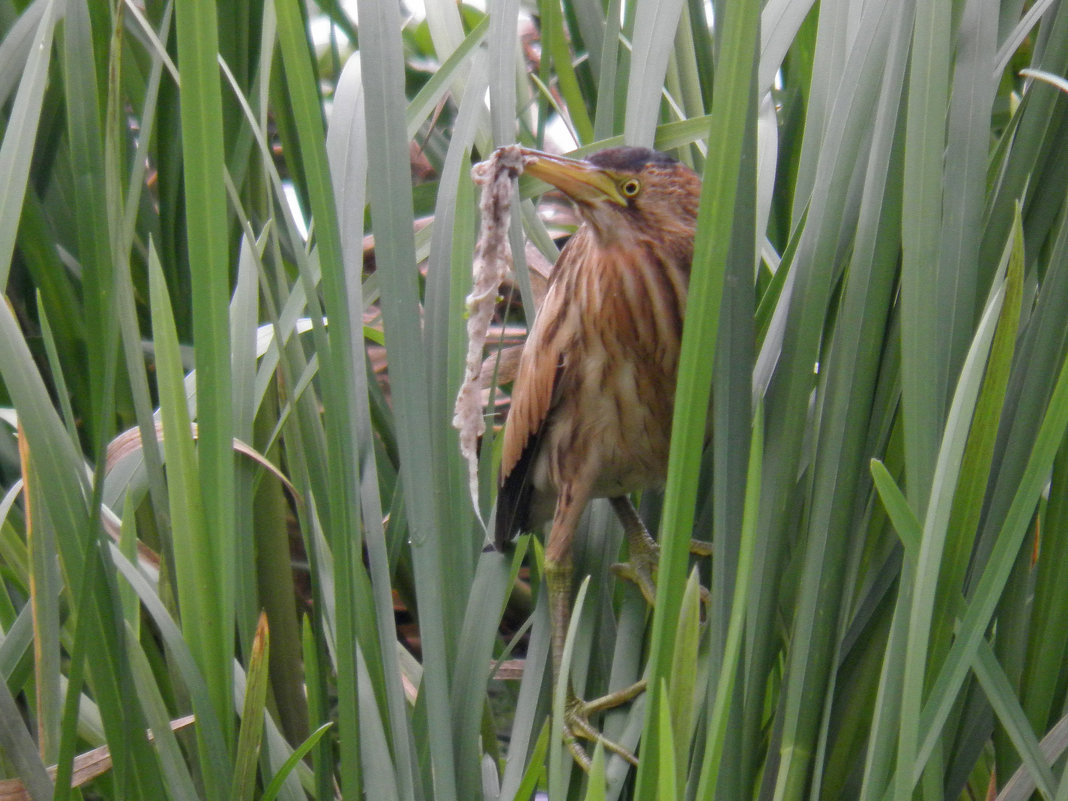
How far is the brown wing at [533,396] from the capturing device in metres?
1.15

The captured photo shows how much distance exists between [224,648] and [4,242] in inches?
15.0

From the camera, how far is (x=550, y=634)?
3.20 feet

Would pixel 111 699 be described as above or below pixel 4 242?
below

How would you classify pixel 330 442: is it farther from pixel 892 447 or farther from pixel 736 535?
pixel 892 447

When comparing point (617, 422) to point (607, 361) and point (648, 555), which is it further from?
point (648, 555)

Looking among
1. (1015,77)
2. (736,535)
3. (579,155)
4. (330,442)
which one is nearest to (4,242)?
(330,442)

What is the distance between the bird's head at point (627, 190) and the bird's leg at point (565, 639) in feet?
0.93

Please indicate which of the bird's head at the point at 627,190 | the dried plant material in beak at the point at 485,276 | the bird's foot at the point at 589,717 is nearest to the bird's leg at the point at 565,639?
the bird's foot at the point at 589,717

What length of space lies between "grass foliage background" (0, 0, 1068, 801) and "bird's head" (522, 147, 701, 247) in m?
0.03

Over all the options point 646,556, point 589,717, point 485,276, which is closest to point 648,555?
point 646,556

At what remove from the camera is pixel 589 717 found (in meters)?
0.94

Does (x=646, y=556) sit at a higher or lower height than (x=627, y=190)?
lower

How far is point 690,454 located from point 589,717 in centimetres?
39

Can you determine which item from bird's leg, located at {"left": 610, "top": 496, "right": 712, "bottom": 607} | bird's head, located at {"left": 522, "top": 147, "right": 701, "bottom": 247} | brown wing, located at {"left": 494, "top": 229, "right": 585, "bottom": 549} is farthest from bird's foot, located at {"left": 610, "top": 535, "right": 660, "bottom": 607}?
bird's head, located at {"left": 522, "top": 147, "right": 701, "bottom": 247}
